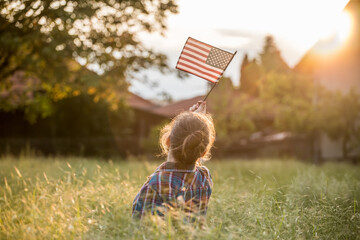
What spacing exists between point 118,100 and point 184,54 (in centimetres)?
914

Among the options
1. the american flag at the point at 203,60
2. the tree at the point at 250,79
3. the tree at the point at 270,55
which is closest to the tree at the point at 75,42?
the american flag at the point at 203,60

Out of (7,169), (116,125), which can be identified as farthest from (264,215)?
(116,125)

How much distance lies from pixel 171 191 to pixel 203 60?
7.50 ft

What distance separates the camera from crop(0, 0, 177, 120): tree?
356 inches

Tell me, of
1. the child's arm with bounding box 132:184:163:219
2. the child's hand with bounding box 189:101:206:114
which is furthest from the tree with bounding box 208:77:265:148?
the child's arm with bounding box 132:184:163:219

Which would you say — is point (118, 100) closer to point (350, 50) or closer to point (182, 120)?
point (350, 50)

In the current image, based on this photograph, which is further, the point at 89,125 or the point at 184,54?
the point at 89,125

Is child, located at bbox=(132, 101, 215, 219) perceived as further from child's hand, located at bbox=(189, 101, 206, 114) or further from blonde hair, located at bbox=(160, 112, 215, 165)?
child's hand, located at bbox=(189, 101, 206, 114)

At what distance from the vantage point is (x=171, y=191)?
2867 millimetres

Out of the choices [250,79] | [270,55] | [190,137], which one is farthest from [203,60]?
[270,55]

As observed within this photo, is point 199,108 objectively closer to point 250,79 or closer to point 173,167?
point 173,167

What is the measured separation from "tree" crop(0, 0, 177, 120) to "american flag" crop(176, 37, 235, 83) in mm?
4210

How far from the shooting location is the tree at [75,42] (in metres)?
9.04

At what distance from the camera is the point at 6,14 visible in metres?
9.33
